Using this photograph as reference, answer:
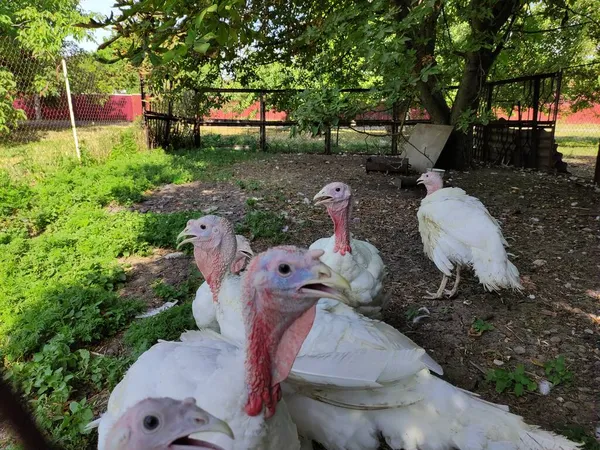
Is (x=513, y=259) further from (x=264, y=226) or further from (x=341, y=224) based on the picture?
(x=264, y=226)

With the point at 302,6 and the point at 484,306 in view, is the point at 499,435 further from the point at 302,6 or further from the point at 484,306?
the point at 302,6

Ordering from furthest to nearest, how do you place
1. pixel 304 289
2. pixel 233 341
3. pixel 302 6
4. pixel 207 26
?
pixel 302 6 < pixel 207 26 < pixel 233 341 < pixel 304 289

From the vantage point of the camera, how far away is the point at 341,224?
3.40 meters

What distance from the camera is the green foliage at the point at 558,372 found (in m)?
2.94

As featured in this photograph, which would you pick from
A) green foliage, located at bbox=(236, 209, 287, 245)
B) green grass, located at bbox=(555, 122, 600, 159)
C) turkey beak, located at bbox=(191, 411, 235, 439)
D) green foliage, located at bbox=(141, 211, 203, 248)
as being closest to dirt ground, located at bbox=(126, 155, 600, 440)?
green foliage, located at bbox=(236, 209, 287, 245)

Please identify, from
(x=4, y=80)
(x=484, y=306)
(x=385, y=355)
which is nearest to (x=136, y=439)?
(x=385, y=355)

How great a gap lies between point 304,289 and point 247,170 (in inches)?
341

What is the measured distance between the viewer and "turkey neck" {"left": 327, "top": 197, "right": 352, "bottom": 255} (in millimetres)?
3326

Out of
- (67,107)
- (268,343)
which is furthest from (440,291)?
(67,107)

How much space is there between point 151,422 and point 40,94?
12180mm

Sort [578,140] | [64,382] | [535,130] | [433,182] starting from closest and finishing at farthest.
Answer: [64,382], [433,182], [535,130], [578,140]

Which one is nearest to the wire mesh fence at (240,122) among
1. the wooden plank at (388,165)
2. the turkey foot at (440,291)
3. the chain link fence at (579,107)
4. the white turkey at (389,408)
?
the wooden plank at (388,165)

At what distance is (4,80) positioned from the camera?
28.6 feet

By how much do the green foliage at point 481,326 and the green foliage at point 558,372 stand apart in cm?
53
